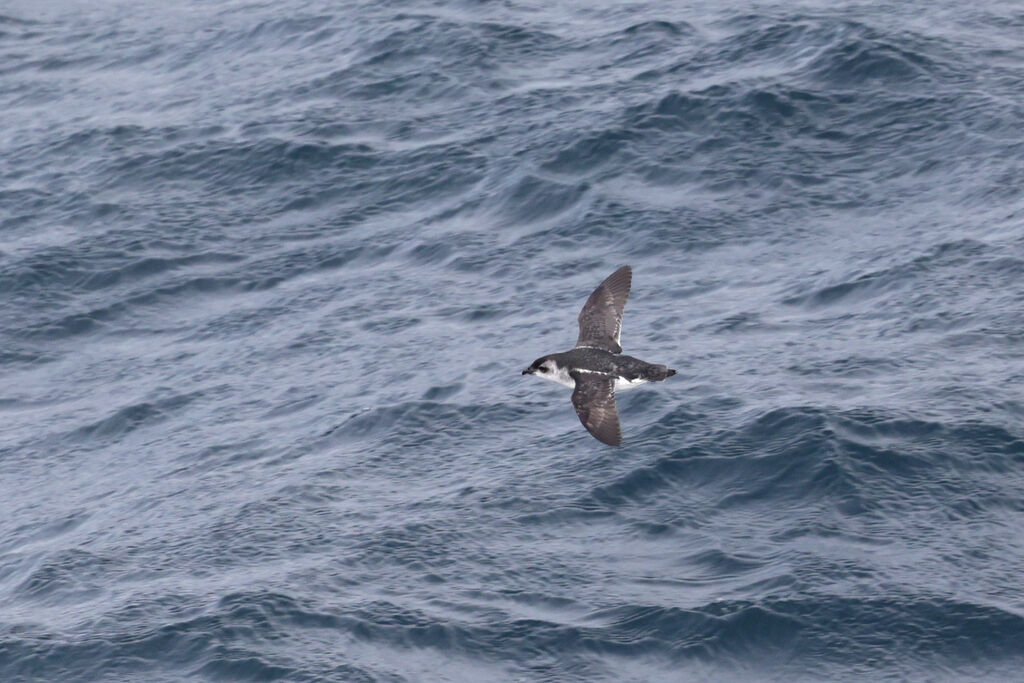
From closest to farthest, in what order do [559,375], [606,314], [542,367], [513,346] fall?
[542,367] → [559,375] → [606,314] → [513,346]

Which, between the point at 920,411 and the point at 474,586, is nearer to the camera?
the point at 474,586

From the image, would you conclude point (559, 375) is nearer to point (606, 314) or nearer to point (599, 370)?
point (599, 370)

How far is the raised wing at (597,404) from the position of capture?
2988 centimetres

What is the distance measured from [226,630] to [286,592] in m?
1.57

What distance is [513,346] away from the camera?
4222cm

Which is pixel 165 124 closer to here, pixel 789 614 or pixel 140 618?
pixel 140 618

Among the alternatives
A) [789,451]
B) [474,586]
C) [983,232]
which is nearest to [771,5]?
[983,232]

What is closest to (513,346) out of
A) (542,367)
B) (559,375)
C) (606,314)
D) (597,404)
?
(606,314)

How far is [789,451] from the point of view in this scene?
36.5 m

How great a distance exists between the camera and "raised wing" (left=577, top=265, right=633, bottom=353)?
32969 millimetres

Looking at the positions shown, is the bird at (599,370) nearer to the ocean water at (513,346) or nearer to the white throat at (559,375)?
the white throat at (559,375)

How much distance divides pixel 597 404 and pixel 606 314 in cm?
328

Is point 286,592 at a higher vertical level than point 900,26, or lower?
lower

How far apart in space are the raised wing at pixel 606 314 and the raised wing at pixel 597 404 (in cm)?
167
